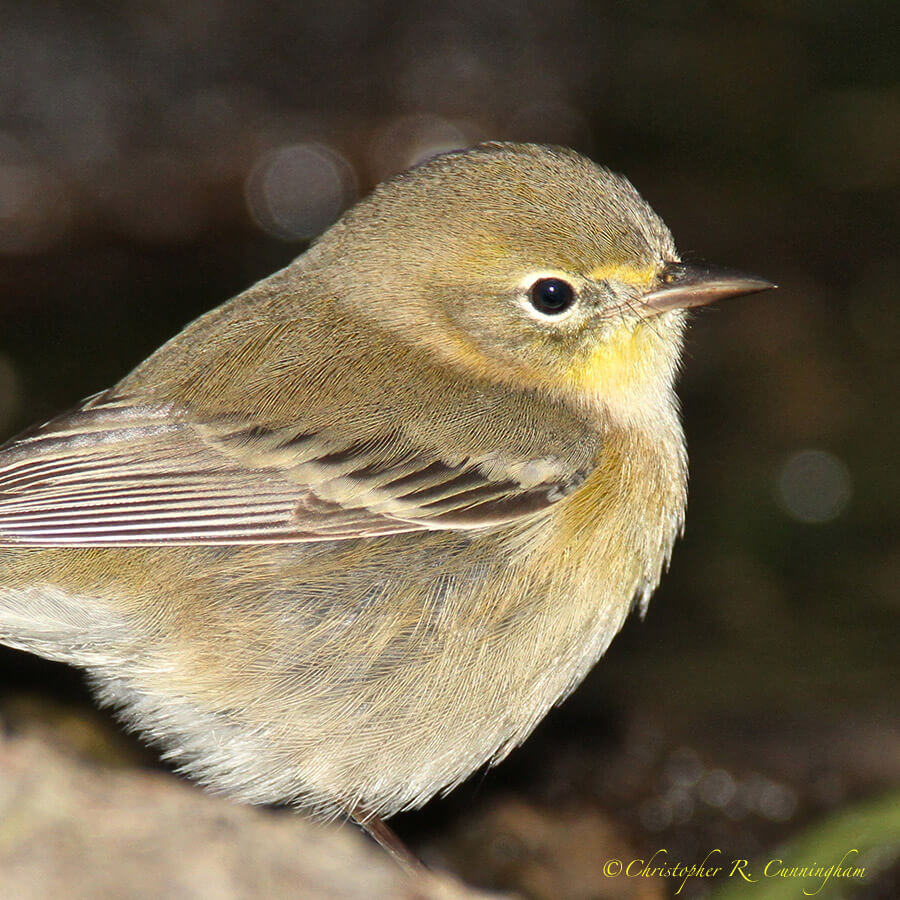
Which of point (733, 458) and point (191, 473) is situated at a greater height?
point (191, 473)

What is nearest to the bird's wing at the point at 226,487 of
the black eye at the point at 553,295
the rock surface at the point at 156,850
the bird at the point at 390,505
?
the bird at the point at 390,505

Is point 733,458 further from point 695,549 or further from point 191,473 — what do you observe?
point 191,473

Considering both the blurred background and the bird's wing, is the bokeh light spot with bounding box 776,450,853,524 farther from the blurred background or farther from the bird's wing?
the bird's wing

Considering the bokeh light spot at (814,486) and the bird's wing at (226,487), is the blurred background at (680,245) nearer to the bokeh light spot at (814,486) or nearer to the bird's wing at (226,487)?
the bokeh light spot at (814,486)

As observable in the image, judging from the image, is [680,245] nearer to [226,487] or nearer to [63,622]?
[226,487]

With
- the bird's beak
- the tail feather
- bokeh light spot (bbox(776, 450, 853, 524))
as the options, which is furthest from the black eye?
bokeh light spot (bbox(776, 450, 853, 524))

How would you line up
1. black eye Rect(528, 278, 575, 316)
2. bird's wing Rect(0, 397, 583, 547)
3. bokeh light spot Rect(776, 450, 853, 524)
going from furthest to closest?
bokeh light spot Rect(776, 450, 853, 524) < black eye Rect(528, 278, 575, 316) < bird's wing Rect(0, 397, 583, 547)

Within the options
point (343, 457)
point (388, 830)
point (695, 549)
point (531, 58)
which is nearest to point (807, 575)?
point (695, 549)
